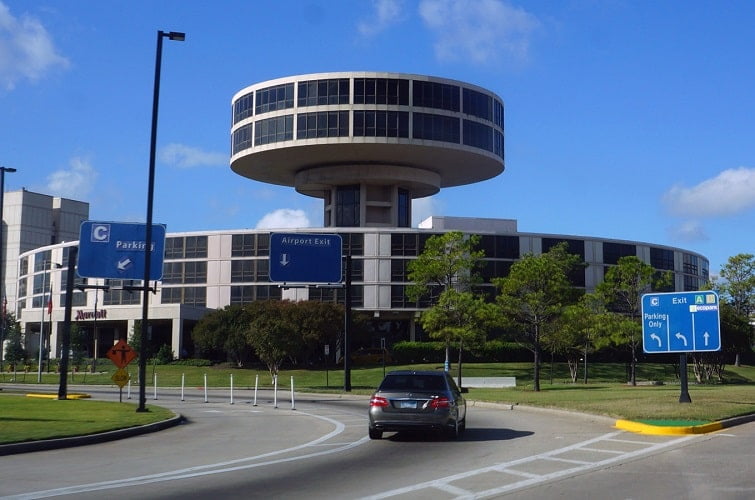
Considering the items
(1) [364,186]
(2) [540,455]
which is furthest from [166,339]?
(2) [540,455]

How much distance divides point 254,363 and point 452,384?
6010 centimetres

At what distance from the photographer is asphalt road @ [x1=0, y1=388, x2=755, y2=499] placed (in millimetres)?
11188

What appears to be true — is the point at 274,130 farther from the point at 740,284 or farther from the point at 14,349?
the point at 740,284

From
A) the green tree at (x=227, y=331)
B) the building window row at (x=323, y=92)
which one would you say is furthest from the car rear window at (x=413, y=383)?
the building window row at (x=323, y=92)

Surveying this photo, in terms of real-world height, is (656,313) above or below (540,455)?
above

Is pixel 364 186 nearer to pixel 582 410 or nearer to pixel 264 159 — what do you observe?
pixel 264 159

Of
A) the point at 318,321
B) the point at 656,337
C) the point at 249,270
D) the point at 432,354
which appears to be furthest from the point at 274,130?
the point at 656,337

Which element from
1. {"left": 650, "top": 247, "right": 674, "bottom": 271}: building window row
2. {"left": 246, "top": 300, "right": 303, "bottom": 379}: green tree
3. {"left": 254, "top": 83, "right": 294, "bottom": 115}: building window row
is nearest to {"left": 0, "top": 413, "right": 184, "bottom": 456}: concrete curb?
{"left": 246, "top": 300, "right": 303, "bottom": 379}: green tree

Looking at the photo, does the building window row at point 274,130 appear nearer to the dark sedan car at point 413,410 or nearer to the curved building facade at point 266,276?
the curved building facade at point 266,276

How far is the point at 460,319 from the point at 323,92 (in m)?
38.8

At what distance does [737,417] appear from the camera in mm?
21422

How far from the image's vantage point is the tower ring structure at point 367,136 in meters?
81.3

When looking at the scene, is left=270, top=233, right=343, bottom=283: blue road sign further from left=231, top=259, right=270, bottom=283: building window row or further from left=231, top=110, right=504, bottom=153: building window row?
left=231, top=259, right=270, bottom=283: building window row

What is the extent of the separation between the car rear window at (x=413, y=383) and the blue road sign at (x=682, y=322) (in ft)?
33.5
